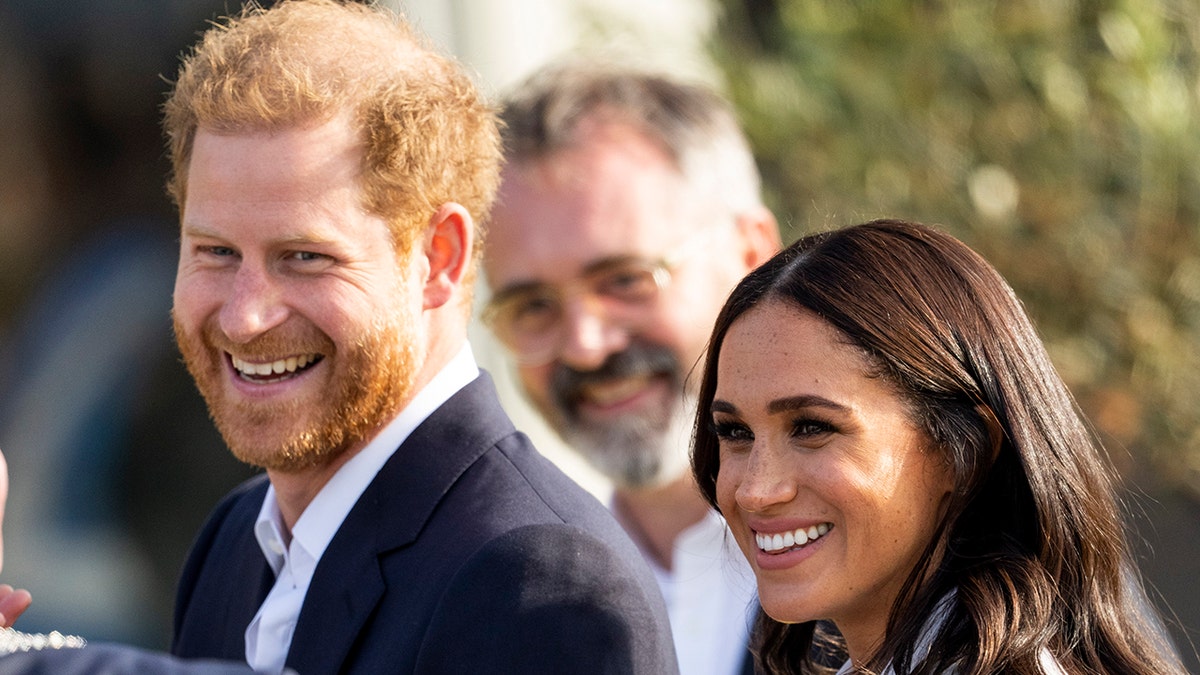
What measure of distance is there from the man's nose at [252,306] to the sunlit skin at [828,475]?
74 centimetres

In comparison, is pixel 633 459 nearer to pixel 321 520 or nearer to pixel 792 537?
pixel 321 520

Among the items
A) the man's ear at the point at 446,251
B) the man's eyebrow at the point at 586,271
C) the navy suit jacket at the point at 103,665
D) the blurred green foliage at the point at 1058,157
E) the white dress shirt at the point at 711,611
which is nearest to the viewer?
the navy suit jacket at the point at 103,665

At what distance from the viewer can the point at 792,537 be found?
1956 mm

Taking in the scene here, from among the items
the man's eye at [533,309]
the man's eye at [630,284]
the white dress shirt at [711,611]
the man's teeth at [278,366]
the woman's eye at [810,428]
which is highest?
the man's eye at [630,284]

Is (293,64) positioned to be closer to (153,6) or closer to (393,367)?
(393,367)

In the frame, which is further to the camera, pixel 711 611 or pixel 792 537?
pixel 711 611

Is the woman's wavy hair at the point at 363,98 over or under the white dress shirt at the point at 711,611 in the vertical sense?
over

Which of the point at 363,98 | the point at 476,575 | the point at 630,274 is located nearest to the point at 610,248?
the point at 630,274

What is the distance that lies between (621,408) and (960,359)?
5.35ft

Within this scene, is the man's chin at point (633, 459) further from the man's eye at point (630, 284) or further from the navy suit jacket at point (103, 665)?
the navy suit jacket at point (103, 665)

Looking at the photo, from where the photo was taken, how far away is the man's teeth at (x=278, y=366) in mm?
2260

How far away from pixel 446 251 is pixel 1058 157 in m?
2.89

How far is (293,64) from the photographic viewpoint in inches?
89.2

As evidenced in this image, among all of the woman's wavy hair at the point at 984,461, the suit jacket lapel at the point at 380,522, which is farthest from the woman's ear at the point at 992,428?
the suit jacket lapel at the point at 380,522
